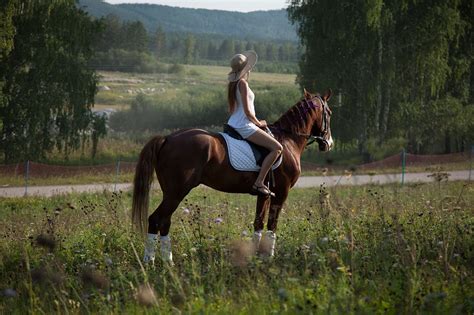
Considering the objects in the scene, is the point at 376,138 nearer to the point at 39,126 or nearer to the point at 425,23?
the point at 425,23

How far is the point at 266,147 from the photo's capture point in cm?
967

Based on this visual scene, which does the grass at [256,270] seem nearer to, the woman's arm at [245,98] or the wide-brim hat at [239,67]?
the woman's arm at [245,98]

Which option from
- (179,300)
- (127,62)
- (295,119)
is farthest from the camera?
(127,62)

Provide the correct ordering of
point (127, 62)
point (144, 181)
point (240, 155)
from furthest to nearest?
point (127, 62), point (240, 155), point (144, 181)

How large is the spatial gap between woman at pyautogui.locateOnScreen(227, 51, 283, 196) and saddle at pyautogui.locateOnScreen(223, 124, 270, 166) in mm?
60

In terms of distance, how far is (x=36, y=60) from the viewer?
29.9 m

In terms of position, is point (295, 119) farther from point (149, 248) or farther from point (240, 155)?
point (149, 248)

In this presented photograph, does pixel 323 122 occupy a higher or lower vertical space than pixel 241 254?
higher

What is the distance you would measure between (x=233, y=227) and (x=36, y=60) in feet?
69.9

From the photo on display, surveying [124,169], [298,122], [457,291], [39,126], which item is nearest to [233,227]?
[298,122]

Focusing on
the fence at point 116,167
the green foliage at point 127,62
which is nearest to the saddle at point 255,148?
the fence at point 116,167

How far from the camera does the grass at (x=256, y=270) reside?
613 cm

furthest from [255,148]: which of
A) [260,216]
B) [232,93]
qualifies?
[260,216]

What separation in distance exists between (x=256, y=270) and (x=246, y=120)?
3463 millimetres
